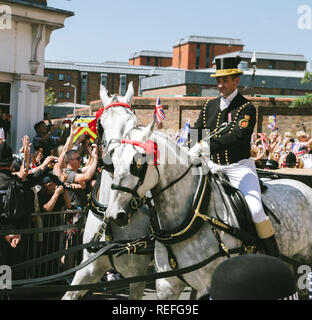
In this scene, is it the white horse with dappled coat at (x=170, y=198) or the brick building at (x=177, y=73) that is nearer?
the white horse with dappled coat at (x=170, y=198)

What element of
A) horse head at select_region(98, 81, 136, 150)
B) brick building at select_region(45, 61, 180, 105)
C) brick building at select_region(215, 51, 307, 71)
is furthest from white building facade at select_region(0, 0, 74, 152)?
brick building at select_region(215, 51, 307, 71)

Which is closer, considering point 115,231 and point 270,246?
point 270,246

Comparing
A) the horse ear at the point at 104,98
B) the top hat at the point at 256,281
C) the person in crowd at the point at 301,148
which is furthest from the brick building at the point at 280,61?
the top hat at the point at 256,281

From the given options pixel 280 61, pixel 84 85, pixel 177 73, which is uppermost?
pixel 280 61

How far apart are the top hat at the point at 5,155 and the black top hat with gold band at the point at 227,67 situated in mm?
3054

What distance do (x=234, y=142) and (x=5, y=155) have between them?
10.9 feet

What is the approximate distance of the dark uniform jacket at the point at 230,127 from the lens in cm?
498

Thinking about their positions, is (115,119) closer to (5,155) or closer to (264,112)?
(5,155)

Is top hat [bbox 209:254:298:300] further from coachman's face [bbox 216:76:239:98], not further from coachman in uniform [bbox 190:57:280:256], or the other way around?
coachman's face [bbox 216:76:239:98]

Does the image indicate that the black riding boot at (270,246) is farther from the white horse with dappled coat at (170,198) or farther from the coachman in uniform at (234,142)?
the white horse with dappled coat at (170,198)

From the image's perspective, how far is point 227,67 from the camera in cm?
524

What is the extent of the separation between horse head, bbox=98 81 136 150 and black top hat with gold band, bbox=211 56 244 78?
3.32ft

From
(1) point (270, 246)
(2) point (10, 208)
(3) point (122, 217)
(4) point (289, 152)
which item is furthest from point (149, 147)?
(4) point (289, 152)

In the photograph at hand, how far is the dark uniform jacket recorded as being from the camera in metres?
4.98
